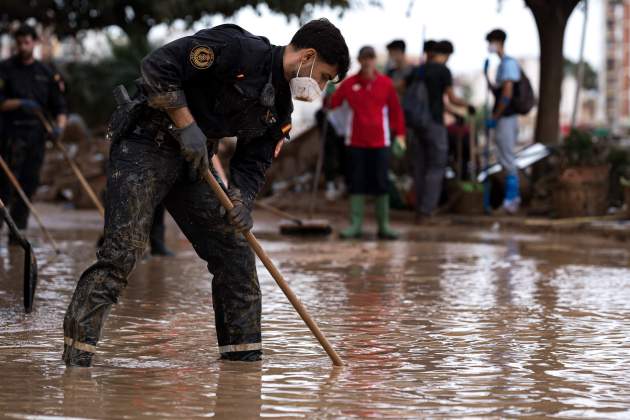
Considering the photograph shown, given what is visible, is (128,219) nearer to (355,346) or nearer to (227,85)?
(227,85)

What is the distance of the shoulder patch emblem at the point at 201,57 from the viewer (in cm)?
517

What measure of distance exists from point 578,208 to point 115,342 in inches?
387

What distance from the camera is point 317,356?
579cm

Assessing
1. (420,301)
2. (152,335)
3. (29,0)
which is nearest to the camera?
(152,335)

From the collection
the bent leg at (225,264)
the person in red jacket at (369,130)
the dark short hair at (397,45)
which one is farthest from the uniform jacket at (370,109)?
the bent leg at (225,264)

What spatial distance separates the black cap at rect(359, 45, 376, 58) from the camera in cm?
1298

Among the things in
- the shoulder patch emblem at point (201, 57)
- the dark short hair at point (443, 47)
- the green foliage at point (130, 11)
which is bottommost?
the shoulder patch emblem at point (201, 57)

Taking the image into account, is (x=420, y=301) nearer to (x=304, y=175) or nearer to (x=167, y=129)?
(x=167, y=129)

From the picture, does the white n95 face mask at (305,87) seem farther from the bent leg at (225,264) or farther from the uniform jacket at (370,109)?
the uniform jacket at (370,109)

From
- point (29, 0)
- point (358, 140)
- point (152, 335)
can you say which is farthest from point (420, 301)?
point (29, 0)

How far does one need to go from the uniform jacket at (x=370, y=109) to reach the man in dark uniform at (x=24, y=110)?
2.80 metres

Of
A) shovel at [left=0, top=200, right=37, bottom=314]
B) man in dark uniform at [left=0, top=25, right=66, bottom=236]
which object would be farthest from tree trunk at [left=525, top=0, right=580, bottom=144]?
shovel at [left=0, top=200, right=37, bottom=314]

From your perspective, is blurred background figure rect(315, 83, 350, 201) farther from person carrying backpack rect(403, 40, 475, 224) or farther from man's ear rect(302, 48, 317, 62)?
man's ear rect(302, 48, 317, 62)

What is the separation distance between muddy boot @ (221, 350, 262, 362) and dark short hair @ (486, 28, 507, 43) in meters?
9.86
